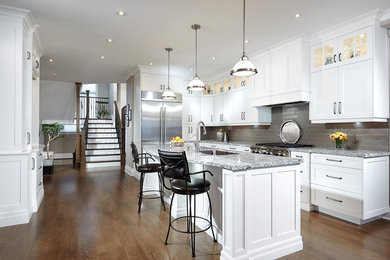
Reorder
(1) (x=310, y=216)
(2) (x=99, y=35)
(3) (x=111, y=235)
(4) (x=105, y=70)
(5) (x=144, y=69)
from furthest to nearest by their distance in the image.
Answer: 1. (4) (x=105, y=70)
2. (5) (x=144, y=69)
3. (2) (x=99, y=35)
4. (1) (x=310, y=216)
5. (3) (x=111, y=235)

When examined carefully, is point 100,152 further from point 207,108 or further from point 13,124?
point 13,124

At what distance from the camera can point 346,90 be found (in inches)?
136

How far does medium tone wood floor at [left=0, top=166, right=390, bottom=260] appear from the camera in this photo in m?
2.31

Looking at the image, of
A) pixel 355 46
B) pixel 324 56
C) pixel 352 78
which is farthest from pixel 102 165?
pixel 355 46

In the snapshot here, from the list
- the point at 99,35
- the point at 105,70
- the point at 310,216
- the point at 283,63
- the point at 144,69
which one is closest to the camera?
the point at 310,216

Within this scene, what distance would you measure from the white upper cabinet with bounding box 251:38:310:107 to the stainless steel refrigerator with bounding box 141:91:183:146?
7.13 ft

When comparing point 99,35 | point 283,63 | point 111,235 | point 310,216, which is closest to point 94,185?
point 111,235

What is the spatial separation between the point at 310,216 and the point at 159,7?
140 inches

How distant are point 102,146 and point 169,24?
6357mm

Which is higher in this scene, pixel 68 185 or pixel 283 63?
pixel 283 63

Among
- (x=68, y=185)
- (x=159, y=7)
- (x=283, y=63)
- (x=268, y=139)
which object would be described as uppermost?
(x=159, y=7)

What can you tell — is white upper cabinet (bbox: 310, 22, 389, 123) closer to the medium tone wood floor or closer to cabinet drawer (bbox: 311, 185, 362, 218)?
cabinet drawer (bbox: 311, 185, 362, 218)

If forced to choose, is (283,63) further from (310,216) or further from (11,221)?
(11,221)

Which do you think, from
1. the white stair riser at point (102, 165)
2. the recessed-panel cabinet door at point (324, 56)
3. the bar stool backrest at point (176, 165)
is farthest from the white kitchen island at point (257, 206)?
the white stair riser at point (102, 165)
